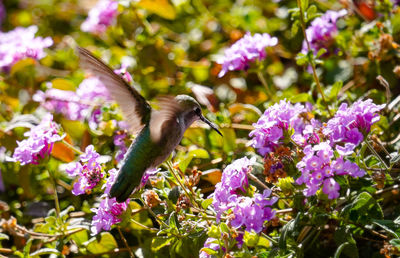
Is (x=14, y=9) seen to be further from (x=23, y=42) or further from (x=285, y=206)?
(x=285, y=206)

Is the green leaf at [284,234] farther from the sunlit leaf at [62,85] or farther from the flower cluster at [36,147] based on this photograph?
the sunlit leaf at [62,85]

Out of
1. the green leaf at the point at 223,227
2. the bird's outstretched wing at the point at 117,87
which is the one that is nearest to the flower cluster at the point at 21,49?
the bird's outstretched wing at the point at 117,87

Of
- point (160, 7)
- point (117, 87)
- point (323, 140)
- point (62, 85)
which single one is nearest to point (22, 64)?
point (62, 85)

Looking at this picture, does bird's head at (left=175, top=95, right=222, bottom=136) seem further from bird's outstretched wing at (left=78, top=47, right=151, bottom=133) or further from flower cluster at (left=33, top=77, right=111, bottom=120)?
flower cluster at (left=33, top=77, right=111, bottom=120)

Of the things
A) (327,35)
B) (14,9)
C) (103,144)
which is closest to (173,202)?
(103,144)

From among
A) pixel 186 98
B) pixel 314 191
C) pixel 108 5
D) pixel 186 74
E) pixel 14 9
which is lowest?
pixel 14 9

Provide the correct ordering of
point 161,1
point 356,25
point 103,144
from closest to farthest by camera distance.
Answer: point 103,144 → point 356,25 → point 161,1

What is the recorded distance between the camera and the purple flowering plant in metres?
1.51

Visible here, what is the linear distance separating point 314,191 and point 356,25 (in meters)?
1.46

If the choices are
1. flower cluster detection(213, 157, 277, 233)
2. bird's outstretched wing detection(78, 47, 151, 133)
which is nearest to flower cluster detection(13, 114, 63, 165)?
bird's outstretched wing detection(78, 47, 151, 133)

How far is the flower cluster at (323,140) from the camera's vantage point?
1.42m

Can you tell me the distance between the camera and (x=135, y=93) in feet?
4.75

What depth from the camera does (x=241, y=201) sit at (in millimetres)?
1464

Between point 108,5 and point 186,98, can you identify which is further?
point 108,5
